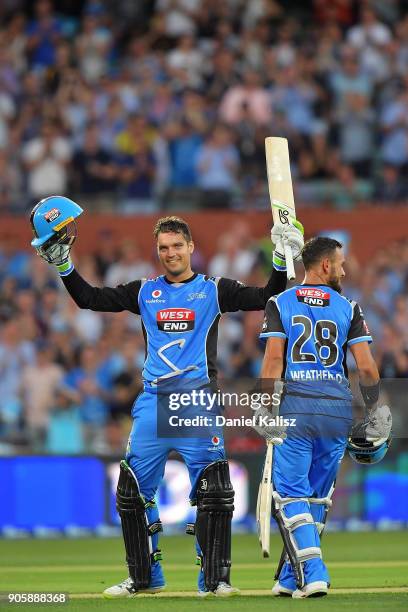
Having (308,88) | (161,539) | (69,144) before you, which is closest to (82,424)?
(161,539)

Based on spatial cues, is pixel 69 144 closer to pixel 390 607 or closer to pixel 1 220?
pixel 1 220

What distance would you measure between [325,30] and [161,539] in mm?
8656

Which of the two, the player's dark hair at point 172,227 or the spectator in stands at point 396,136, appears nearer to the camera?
the player's dark hair at point 172,227

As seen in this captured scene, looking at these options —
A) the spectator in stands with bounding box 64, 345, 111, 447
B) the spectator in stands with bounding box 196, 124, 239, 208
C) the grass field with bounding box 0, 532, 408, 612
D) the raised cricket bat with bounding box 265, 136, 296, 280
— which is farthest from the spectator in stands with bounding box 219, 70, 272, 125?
the raised cricket bat with bounding box 265, 136, 296, 280

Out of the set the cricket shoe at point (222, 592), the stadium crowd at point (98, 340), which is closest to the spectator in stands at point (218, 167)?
the stadium crowd at point (98, 340)

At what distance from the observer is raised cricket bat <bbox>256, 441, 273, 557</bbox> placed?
8383 mm

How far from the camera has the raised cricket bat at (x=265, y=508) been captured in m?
8.38

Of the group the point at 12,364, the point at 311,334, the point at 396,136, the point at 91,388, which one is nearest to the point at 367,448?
the point at 311,334

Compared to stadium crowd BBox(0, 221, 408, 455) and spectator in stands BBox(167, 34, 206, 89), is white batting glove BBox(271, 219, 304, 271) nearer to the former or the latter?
stadium crowd BBox(0, 221, 408, 455)

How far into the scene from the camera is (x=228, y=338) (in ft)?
54.1

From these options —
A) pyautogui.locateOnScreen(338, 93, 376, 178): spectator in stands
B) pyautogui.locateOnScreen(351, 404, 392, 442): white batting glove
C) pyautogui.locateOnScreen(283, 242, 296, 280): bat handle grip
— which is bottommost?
pyautogui.locateOnScreen(351, 404, 392, 442): white batting glove

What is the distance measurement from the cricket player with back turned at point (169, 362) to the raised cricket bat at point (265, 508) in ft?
0.99

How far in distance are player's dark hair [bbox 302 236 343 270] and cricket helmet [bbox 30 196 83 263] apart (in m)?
1.56

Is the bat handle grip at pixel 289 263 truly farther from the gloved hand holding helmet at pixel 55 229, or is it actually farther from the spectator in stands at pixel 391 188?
the spectator in stands at pixel 391 188
